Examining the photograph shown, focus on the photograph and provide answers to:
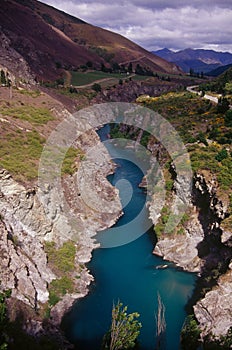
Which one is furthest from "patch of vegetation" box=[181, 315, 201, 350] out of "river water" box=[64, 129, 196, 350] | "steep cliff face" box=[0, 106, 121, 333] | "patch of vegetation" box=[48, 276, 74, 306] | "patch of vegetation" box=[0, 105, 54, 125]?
"patch of vegetation" box=[0, 105, 54, 125]

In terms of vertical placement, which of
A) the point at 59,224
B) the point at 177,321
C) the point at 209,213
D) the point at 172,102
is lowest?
the point at 177,321

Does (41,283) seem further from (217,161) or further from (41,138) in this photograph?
(217,161)

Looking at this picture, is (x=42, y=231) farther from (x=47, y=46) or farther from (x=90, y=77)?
(x=47, y=46)

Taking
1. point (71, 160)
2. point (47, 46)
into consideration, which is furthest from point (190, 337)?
point (47, 46)

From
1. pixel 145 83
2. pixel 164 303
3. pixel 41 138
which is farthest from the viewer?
pixel 145 83

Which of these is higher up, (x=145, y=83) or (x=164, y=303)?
(x=145, y=83)

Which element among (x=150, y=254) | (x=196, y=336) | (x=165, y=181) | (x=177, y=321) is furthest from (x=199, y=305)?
(x=165, y=181)

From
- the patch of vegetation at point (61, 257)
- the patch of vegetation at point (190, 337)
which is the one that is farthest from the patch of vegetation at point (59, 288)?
the patch of vegetation at point (190, 337)
